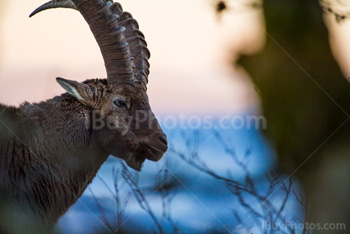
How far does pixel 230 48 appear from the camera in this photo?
38.9 ft

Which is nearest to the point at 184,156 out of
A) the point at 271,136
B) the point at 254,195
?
the point at 254,195

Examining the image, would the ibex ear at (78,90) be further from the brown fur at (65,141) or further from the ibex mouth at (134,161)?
the ibex mouth at (134,161)

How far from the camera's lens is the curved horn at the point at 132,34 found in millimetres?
9695

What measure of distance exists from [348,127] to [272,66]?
4.79 feet

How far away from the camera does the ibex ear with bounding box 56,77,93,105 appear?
885cm

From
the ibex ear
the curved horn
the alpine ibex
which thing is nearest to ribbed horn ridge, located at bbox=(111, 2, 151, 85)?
the curved horn

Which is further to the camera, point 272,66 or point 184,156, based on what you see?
point 272,66

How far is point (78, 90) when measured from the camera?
29.3 feet

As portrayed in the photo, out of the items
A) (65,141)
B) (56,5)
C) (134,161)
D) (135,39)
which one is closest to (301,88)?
(135,39)

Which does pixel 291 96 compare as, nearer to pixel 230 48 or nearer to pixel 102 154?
pixel 230 48

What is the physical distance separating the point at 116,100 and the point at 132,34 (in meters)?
1.18

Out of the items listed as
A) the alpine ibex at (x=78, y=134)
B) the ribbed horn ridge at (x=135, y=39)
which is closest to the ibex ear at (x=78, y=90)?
the alpine ibex at (x=78, y=134)

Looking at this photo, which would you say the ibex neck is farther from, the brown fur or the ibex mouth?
the ibex mouth

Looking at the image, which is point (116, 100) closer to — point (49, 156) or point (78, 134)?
point (78, 134)
